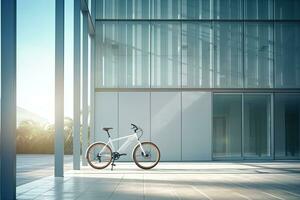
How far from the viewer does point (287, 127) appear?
1442 centimetres

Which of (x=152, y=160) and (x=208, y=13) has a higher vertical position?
(x=208, y=13)

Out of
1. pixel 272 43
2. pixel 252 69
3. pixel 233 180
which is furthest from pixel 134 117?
pixel 233 180

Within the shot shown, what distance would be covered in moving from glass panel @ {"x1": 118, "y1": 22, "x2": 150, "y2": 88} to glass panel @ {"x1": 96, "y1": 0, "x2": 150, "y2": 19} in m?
0.24

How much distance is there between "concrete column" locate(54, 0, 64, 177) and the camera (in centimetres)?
805

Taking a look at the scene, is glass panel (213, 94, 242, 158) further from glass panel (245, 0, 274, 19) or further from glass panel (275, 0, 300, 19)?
glass panel (275, 0, 300, 19)

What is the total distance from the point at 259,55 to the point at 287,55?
0.83 m

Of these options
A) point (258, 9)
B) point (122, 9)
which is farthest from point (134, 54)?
point (258, 9)

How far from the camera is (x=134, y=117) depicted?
14094 mm

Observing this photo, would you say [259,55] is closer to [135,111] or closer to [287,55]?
[287,55]

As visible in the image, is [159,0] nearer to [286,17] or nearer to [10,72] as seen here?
[286,17]

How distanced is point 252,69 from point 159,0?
134 inches

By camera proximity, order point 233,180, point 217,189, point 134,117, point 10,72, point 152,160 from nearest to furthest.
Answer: point 10,72 < point 217,189 < point 233,180 < point 152,160 < point 134,117

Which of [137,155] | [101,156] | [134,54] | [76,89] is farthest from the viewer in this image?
[134,54]

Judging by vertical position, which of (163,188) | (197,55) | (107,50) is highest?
(107,50)
